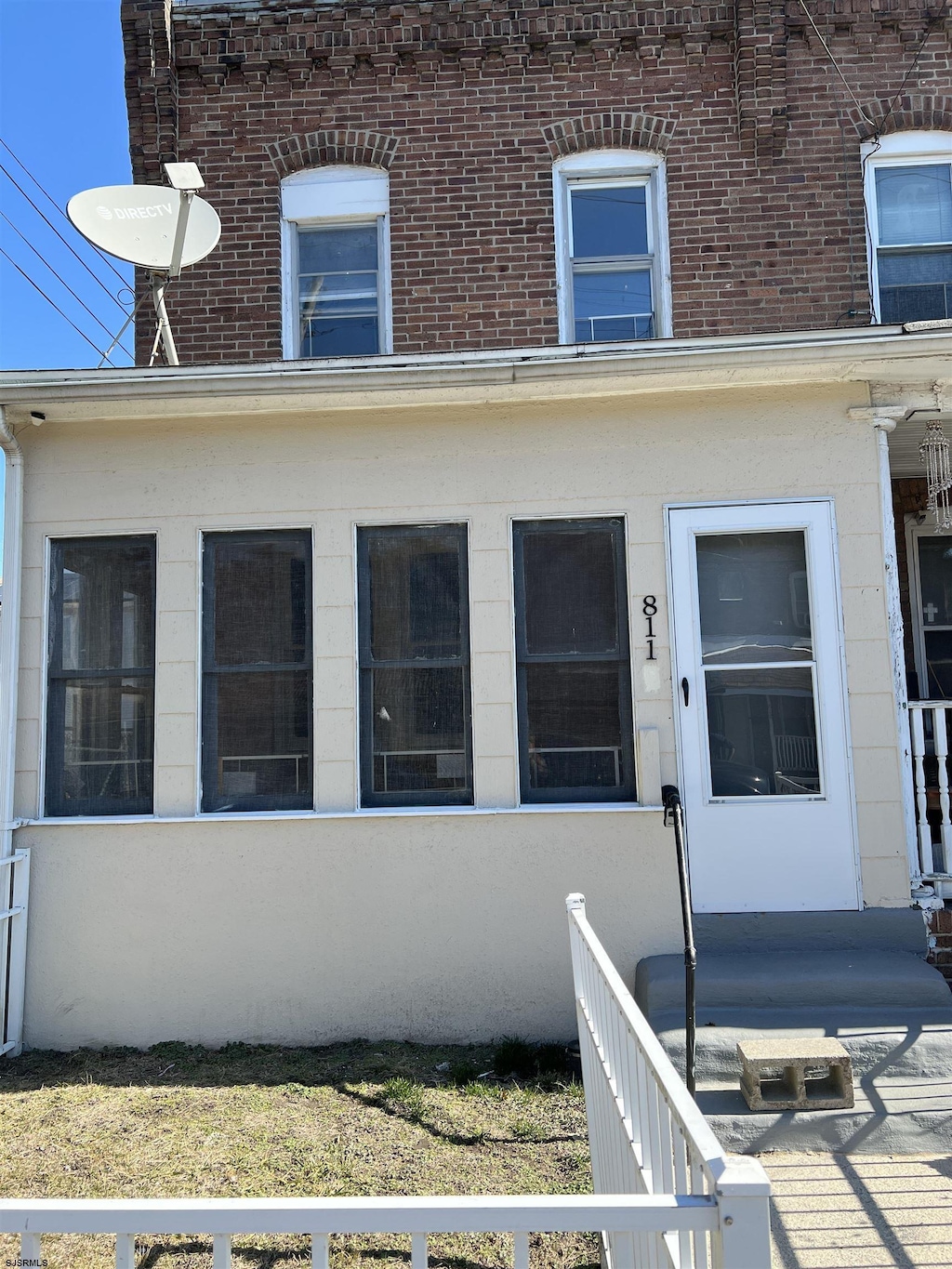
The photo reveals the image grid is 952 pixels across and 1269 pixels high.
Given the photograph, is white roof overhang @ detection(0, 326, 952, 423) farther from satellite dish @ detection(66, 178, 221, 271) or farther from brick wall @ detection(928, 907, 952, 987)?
brick wall @ detection(928, 907, 952, 987)

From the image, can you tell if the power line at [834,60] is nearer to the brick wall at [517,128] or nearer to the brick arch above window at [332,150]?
the brick wall at [517,128]

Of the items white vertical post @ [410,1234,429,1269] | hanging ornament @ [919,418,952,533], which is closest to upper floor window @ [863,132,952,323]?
hanging ornament @ [919,418,952,533]

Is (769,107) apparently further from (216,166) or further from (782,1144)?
(782,1144)

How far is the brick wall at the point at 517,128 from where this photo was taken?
7.43 meters

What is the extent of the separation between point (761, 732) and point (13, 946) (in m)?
4.03

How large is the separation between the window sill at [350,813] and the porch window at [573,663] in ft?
0.34

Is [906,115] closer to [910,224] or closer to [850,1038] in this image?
[910,224]

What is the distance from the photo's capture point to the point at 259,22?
25.6ft

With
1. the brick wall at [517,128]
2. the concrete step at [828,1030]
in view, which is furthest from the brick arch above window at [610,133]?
the concrete step at [828,1030]

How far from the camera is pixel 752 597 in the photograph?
525 cm

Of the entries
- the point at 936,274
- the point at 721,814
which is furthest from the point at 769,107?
the point at 721,814

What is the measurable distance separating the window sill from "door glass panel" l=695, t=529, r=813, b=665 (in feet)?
3.04

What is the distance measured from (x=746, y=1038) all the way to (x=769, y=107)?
6.59m

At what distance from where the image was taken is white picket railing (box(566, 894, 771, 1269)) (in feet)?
4.99
